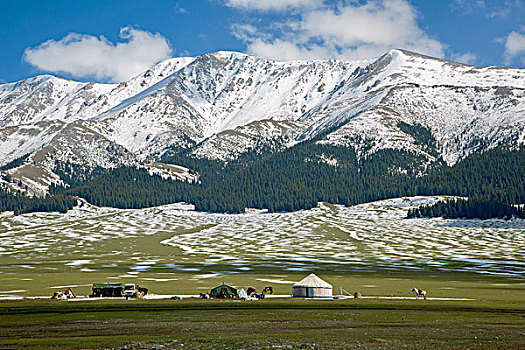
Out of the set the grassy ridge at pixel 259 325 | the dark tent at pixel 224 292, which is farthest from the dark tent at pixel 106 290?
the dark tent at pixel 224 292

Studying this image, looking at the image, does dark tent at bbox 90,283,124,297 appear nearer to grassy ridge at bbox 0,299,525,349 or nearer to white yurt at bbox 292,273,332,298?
grassy ridge at bbox 0,299,525,349

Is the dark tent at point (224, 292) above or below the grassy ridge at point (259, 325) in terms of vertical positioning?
above

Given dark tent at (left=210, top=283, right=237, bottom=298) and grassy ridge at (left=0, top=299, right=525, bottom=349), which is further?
dark tent at (left=210, top=283, right=237, bottom=298)

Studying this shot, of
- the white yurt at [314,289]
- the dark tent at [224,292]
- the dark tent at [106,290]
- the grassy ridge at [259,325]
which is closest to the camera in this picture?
the grassy ridge at [259,325]

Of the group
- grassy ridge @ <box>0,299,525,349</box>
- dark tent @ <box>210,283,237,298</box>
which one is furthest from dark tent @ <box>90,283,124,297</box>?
dark tent @ <box>210,283,237,298</box>

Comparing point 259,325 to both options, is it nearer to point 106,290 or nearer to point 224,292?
point 224,292

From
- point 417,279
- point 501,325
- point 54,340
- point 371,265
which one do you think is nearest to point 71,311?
point 54,340

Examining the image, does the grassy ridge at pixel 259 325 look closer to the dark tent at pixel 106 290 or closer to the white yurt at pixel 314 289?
the white yurt at pixel 314 289

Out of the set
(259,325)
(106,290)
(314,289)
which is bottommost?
(259,325)

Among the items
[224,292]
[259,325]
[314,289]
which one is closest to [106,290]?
[224,292]

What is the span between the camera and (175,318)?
56.6 meters

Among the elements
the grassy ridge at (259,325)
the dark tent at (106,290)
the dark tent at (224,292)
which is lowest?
the grassy ridge at (259,325)

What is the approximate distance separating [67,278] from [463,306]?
88.4 meters

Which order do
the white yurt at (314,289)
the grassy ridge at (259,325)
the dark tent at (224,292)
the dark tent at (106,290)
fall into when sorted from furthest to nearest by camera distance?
the white yurt at (314,289), the dark tent at (106,290), the dark tent at (224,292), the grassy ridge at (259,325)
